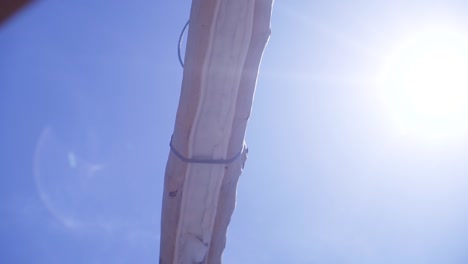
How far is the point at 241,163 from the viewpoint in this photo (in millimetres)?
1935

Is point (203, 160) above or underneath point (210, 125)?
underneath

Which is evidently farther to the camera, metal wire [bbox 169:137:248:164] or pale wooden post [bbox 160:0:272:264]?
metal wire [bbox 169:137:248:164]

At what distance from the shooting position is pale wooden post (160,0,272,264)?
5.29 feet

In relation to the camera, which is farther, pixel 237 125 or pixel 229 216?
pixel 229 216

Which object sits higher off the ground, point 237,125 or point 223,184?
point 237,125

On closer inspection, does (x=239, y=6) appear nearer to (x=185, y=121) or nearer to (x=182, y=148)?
(x=185, y=121)

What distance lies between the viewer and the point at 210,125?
1755 millimetres

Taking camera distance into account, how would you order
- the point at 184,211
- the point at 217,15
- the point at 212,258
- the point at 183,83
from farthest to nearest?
the point at 212,258
the point at 184,211
the point at 183,83
the point at 217,15

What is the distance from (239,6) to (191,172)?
2.62 ft

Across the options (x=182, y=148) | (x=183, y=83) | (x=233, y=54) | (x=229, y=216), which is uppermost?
(x=233, y=54)

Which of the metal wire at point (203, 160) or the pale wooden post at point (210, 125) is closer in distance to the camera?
the pale wooden post at point (210, 125)

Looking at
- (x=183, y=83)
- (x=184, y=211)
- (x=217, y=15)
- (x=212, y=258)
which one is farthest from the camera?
(x=212, y=258)

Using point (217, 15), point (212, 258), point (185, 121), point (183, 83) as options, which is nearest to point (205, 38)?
point (217, 15)

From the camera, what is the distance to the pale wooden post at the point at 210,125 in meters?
1.61
